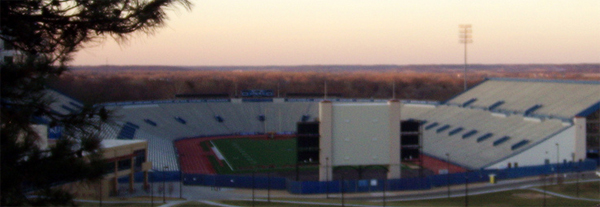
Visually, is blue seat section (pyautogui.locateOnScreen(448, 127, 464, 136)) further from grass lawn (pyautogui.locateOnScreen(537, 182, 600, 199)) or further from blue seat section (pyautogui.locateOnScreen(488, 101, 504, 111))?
grass lawn (pyautogui.locateOnScreen(537, 182, 600, 199))

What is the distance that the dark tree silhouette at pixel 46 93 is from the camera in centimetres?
665

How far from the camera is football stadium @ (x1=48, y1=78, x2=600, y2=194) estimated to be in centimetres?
3147

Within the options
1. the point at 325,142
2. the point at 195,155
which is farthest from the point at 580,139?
the point at 195,155

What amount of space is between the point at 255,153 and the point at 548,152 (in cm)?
2104

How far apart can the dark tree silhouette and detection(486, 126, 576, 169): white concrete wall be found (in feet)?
99.8

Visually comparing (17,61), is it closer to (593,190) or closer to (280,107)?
(593,190)

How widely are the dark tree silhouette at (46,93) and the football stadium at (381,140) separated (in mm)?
10687

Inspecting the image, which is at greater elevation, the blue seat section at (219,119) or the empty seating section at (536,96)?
the empty seating section at (536,96)

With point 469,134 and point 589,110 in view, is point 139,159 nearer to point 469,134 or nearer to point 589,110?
point 469,134

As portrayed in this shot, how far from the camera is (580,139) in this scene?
35.9 metres

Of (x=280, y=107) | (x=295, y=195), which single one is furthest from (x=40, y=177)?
(x=280, y=107)

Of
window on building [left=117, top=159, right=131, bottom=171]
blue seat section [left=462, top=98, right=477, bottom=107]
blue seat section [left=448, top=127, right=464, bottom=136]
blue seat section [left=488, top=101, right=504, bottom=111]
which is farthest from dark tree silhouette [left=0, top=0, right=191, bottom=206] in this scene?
blue seat section [left=462, top=98, right=477, bottom=107]

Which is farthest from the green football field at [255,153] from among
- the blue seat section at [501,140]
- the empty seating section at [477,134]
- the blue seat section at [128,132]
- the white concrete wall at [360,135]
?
the blue seat section at [501,140]

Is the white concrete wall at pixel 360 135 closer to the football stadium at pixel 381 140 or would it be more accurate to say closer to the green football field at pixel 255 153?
the football stadium at pixel 381 140
